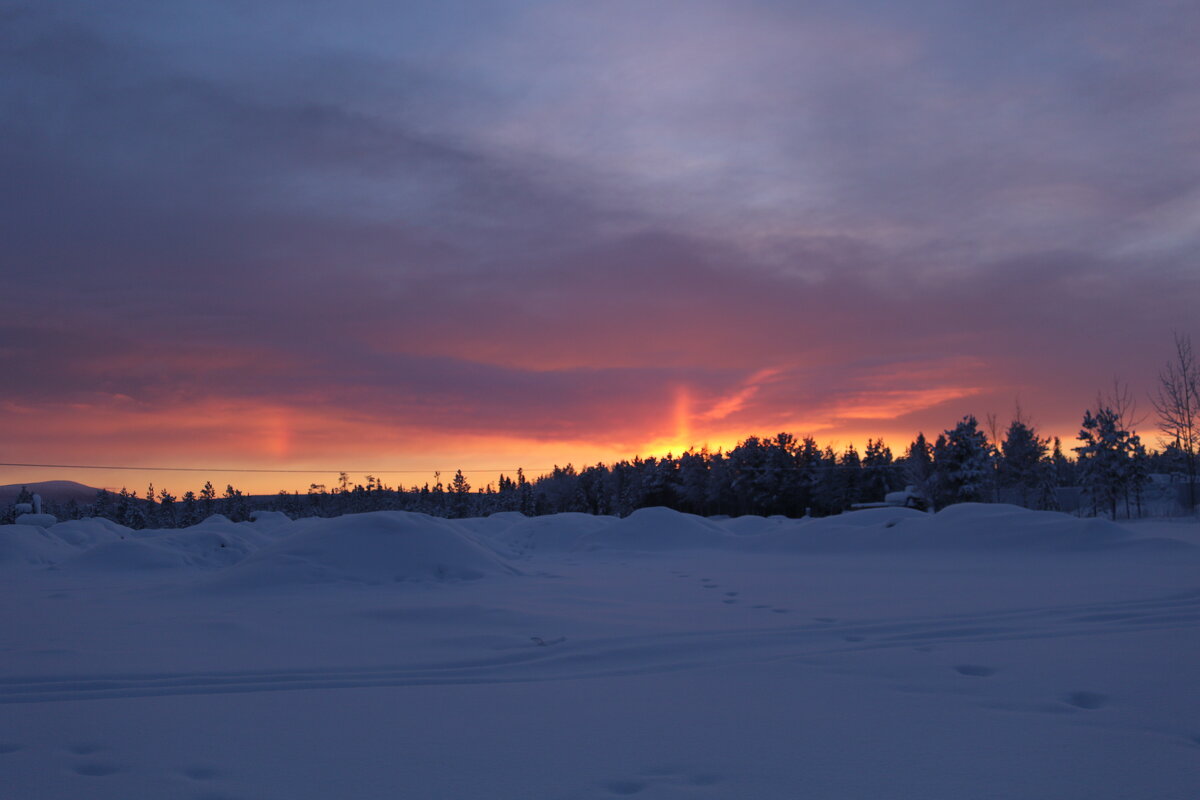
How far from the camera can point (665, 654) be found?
18.0ft

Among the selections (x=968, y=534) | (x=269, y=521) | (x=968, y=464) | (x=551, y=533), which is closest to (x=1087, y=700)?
(x=968, y=534)

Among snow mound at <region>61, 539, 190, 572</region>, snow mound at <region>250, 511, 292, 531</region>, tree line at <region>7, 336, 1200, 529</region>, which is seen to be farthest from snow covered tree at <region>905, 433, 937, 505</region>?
snow mound at <region>61, 539, 190, 572</region>

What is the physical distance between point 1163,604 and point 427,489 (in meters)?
73.5

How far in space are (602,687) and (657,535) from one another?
734 inches

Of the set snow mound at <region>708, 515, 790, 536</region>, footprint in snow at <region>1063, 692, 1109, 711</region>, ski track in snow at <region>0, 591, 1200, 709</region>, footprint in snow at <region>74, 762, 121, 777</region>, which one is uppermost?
footprint in snow at <region>1063, 692, 1109, 711</region>

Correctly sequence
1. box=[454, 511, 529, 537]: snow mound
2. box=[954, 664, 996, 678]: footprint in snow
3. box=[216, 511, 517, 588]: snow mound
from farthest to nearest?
box=[454, 511, 529, 537]: snow mound
box=[216, 511, 517, 588]: snow mound
box=[954, 664, 996, 678]: footprint in snow

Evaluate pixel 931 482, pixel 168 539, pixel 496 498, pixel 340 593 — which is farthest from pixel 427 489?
pixel 340 593

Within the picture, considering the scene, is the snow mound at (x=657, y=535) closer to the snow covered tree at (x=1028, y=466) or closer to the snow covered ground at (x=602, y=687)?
the snow covered ground at (x=602, y=687)

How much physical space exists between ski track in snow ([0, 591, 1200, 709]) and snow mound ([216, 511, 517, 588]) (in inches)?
217

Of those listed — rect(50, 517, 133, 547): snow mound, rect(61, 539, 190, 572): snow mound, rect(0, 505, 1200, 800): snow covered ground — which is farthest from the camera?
rect(50, 517, 133, 547): snow mound

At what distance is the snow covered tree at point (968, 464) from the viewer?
131 ft

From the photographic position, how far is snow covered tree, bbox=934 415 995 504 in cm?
4000

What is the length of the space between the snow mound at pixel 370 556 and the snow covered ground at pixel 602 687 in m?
0.09

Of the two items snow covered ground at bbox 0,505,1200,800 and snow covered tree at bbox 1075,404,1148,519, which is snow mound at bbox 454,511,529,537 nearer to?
snow covered ground at bbox 0,505,1200,800
